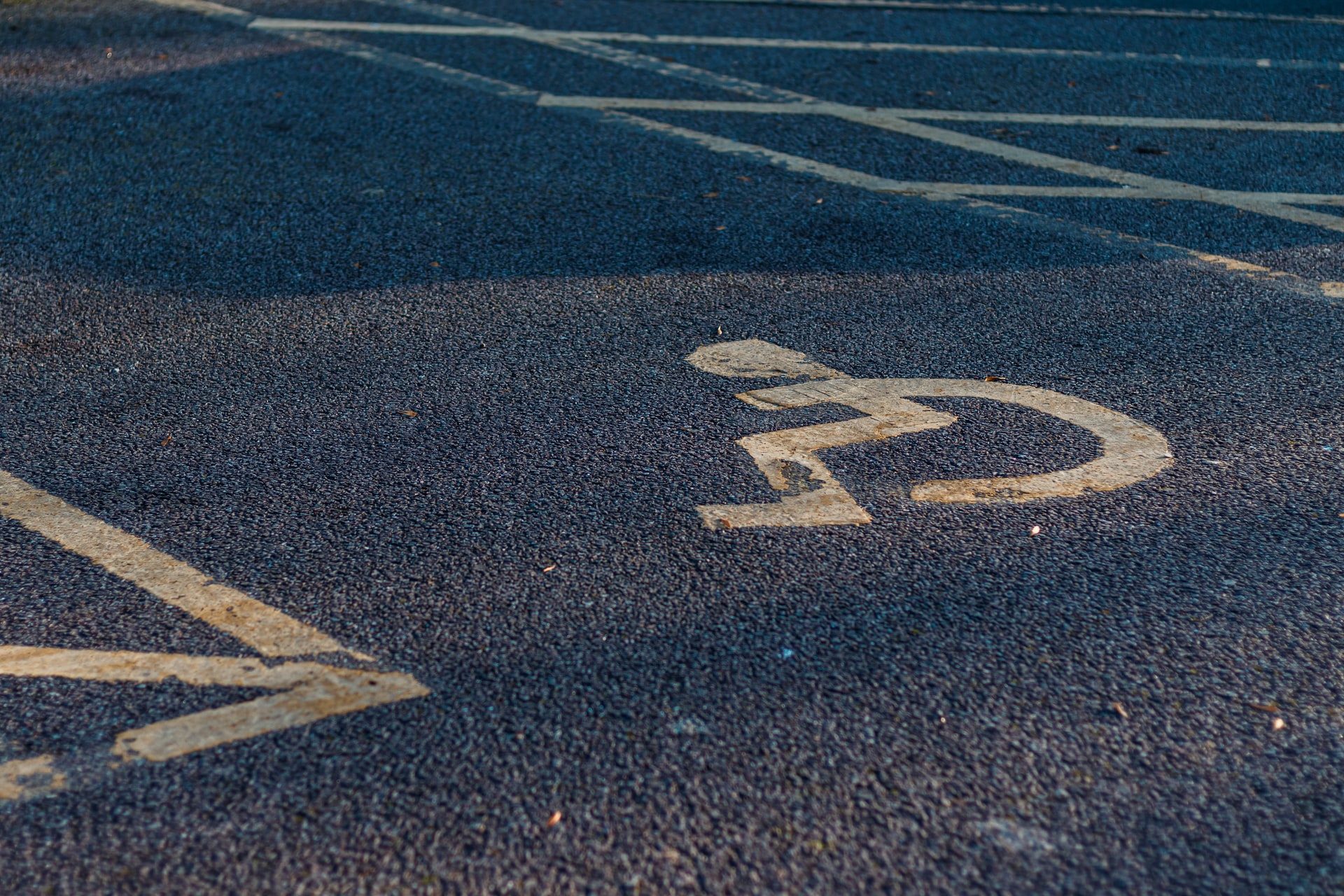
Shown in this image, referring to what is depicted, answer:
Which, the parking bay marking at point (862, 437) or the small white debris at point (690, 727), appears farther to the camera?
the parking bay marking at point (862, 437)

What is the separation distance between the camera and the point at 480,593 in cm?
311

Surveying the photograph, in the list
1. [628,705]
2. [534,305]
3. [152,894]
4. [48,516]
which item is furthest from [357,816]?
[534,305]

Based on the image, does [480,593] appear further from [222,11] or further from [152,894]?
[222,11]

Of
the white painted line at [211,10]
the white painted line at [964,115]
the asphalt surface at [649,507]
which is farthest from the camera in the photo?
the white painted line at [211,10]

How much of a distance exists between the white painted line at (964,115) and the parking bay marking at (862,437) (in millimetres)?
3093

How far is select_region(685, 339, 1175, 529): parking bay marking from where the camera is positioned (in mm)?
3514

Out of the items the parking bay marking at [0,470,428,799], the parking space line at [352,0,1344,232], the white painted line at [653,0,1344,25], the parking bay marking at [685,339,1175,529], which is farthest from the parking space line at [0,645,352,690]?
the white painted line at [653,0,1344,25]

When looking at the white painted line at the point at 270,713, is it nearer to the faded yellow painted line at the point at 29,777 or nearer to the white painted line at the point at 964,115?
the faded yellow painted line at the point at 29,777

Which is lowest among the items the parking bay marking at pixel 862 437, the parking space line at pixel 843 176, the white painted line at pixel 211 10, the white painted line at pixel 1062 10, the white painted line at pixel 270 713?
the white painted line at pixel 270 713

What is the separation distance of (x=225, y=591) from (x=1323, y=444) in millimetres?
3439

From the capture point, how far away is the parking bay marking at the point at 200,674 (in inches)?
102

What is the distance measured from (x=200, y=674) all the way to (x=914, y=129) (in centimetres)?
536

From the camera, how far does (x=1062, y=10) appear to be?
9.34m

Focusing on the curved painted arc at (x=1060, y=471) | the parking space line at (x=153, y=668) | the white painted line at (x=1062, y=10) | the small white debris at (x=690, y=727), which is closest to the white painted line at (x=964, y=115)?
the white painted line at (x=1062, y=10)
